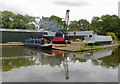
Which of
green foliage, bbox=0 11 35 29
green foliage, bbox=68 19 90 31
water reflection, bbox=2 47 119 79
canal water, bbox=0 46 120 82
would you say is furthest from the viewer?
green foliage, bbox=68 19 90 31

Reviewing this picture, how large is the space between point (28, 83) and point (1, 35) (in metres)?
32.5

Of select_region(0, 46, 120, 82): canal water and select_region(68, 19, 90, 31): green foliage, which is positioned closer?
select_region(0, 46, 120, 82): canal water

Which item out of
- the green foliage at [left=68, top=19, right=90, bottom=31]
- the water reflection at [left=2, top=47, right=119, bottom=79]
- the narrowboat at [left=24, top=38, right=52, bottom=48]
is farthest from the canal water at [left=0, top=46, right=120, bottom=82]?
the green foliage at [left=68, top=19, right=90, bottom=31]

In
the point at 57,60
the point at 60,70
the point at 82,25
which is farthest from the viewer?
the point at 82,25

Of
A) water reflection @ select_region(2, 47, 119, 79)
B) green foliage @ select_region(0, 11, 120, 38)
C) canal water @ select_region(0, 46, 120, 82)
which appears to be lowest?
canal water @ select_region(0, 46, 120, 82)

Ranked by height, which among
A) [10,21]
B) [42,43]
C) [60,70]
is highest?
[10,21]

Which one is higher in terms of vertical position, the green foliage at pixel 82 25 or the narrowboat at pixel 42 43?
the green foliage at pixel 82 25

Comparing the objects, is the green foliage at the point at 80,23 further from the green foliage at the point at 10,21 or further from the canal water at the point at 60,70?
the canal water at the point at 60,70

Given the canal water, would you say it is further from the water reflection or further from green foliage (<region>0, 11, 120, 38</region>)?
green foliage (<region>0, 11, 120, 38</region>)

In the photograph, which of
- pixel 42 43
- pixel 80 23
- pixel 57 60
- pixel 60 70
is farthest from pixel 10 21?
pixel 60 70

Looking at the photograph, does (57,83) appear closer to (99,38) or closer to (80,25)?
(99,38)

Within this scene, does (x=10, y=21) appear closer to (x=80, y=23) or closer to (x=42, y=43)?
(x=42, y=43)

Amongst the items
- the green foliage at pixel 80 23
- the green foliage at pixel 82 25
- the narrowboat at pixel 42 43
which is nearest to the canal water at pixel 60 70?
the narrowboat at pixel 42 43

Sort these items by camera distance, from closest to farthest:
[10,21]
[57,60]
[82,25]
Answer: [57,60]
[10,21]
[82,25]
